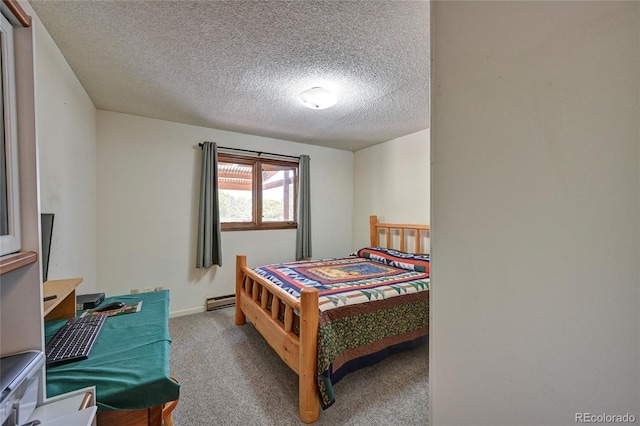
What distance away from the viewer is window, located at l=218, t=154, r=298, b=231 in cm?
352

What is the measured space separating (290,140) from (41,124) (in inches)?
108

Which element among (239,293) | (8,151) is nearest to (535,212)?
(8,151)

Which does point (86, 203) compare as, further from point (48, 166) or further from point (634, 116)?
point (634, 116)

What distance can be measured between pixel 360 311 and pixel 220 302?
7.36ft

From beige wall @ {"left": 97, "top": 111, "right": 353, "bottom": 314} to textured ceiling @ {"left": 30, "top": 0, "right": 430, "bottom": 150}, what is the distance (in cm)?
32

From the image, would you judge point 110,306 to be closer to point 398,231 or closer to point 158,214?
point 158,214

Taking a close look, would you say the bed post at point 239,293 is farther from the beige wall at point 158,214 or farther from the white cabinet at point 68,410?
the white cabinet at point 68,410

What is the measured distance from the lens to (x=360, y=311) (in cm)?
190

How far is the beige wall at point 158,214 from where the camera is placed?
2.82m

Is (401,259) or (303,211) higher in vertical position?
(303,211)

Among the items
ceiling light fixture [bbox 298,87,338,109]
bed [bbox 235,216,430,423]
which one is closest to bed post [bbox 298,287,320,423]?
bed [bbox 235,216,430,423]

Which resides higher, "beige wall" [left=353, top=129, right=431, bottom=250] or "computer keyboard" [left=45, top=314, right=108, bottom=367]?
"beige wall" [left=353, top=129, right=431, bottom=250]

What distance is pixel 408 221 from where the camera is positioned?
12.0ft

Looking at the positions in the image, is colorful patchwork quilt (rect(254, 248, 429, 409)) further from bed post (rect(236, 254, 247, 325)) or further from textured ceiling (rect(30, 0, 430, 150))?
textured ceiling (rect(30, 0, 430, 150))
